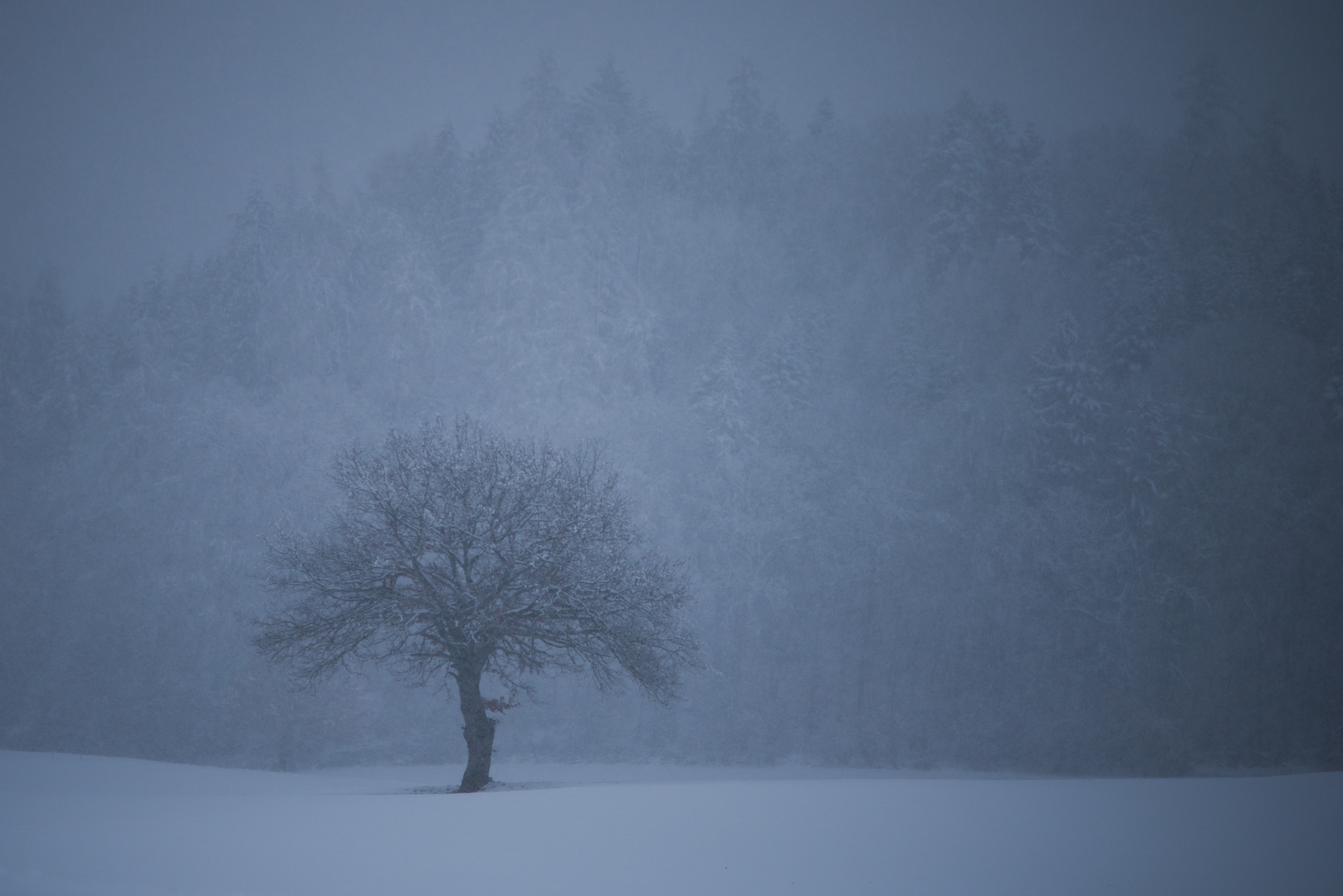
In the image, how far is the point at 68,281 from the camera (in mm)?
64688

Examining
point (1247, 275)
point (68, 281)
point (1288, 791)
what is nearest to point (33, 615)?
point (68, 281)

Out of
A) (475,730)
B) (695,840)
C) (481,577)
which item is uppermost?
(481,577)

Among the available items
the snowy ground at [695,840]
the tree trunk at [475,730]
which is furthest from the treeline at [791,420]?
the snowy ground at [695,840]

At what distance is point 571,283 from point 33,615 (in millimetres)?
35861

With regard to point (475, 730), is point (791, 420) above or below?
above

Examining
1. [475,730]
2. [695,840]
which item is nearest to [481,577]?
[475,730]

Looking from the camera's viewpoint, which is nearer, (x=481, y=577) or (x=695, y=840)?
(x=695, y=840)

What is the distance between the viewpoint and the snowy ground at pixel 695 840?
9.06 m

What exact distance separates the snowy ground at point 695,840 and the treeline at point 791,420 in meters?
21.4

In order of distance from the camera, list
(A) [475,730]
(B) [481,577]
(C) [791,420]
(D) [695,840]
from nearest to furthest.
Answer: (D) [695,840] → (B) [481,577] → (A) [475,730] → (C) [791,420]

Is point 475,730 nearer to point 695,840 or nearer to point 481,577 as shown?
point 481,577

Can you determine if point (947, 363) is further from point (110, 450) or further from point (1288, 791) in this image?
point (110, 450)

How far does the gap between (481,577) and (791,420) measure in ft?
109

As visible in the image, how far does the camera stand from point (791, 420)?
4847cm
